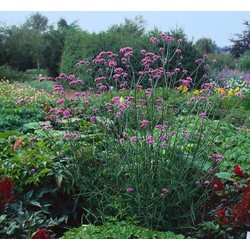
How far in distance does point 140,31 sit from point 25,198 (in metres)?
11.1

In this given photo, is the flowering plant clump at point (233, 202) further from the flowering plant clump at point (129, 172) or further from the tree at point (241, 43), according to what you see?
the tree at point (241, 43)

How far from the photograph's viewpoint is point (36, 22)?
17.6 m

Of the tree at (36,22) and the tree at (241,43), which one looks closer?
the tree at (241,43)

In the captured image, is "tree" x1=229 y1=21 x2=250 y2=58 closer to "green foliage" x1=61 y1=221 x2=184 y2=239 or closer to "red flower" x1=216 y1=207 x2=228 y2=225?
"red flower" x1=216 y1=207 x2=228 y2=225

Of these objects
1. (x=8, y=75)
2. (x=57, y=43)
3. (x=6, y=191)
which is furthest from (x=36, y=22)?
(x=6, y=191)

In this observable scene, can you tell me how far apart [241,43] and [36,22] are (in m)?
7.37

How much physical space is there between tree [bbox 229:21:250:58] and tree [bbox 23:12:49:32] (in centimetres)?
627

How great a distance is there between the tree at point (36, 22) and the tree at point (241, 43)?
6.27 metres

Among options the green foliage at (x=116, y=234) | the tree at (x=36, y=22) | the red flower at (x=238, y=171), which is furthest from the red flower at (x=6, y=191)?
the tree at (x=36, y=22)

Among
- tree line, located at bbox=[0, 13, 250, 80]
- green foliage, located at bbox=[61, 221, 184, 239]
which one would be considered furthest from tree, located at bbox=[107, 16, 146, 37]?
green foliage, located at bbox=[61, 221, 184, 239]

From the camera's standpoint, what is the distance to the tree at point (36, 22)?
16719 mm

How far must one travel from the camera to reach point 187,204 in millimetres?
3438
